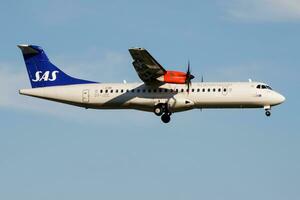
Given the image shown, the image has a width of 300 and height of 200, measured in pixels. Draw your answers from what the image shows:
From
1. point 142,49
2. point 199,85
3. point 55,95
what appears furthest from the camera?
point 55,95

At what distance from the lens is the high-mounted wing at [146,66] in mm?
44375

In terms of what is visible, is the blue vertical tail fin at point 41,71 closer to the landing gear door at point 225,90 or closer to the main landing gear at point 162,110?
the main landing gear at point 162,110

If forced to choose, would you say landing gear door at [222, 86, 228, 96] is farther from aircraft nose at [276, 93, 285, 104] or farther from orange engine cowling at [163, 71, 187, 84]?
aircraft nose at [276, 93, 285, 104]

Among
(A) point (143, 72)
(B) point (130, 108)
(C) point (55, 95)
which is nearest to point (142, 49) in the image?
(A) point (143, 72)

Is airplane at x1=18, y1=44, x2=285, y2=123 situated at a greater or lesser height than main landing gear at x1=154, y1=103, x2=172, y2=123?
greater

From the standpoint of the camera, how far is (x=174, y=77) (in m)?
46.3

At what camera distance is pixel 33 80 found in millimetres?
51031

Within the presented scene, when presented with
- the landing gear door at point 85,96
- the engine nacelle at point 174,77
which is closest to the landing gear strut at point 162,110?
the engine nacelle at point 174,77

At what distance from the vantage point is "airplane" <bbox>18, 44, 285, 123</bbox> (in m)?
45.5

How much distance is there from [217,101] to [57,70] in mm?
12921

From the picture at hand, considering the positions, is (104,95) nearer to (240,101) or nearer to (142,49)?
(142,49)

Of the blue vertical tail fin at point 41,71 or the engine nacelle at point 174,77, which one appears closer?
the engine nacelle at point 174,77

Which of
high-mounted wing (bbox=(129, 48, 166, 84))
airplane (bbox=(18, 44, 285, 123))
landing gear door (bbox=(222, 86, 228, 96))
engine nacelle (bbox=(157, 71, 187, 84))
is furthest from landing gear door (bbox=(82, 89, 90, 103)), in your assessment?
landing gear door (bbox=(222, 86, 228, 96))

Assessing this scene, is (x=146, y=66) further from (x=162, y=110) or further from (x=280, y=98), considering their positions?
(x=280, y=98)
